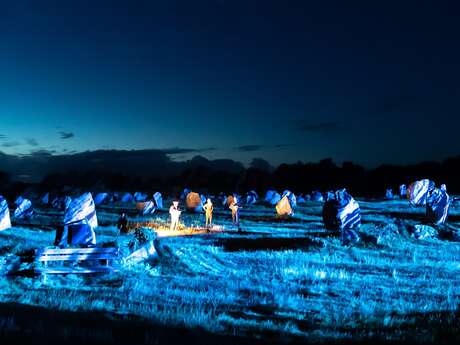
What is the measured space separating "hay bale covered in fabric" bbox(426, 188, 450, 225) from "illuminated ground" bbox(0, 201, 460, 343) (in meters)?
5.56

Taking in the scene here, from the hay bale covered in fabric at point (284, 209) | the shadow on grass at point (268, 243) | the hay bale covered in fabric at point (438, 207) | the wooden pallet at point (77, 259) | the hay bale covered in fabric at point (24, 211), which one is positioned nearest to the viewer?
the wooden pallet at point (77, 259)

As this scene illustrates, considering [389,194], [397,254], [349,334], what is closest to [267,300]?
[349,334]

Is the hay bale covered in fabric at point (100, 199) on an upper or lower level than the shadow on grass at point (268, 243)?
upper

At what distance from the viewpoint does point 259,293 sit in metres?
12.6

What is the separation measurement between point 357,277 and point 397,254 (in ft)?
16.9

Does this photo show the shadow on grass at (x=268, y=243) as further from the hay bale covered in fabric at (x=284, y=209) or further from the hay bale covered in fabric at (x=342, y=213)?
the hay bale covered in fabric at (x=284, y=209)

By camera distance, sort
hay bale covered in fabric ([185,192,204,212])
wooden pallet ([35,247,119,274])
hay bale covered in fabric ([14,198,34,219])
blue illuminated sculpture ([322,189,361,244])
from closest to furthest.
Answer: wooden pallet ([35,247,119,274])
blue illuminated sculpture ([322,189,361,244])
hay bale covered in fabric ([14,198,34,219])
hay bale covered in fabric ([185,192,204,212])

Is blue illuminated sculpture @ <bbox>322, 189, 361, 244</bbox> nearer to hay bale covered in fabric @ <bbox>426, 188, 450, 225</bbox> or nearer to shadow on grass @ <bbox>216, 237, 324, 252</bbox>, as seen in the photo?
shadow on grass @ <bbox>216, 237, 324, 252</bbox>

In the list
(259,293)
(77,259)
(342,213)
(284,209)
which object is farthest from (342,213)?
(284,209)

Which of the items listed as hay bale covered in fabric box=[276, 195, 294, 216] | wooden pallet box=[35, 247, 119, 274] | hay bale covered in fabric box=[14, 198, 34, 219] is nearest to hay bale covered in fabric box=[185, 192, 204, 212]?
hay bale covered in fabric box=[276, 195, 294, 216]

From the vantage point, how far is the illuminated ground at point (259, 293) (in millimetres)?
8750

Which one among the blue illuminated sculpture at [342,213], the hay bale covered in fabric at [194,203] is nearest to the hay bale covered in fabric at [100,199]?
the hay bale covered in fabric at [194,203]

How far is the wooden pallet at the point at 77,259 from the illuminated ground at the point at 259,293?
1.43ft

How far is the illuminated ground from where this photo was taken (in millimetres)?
8750
